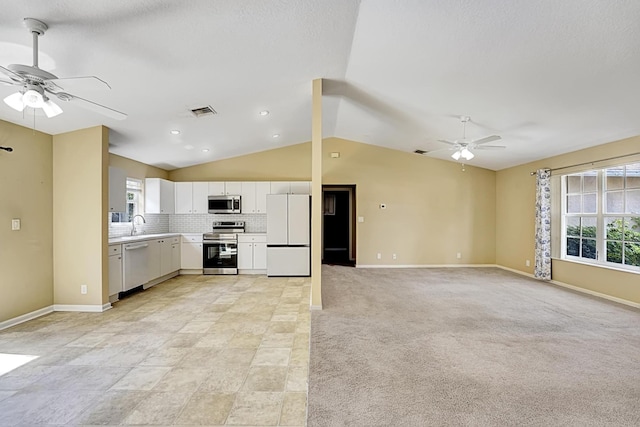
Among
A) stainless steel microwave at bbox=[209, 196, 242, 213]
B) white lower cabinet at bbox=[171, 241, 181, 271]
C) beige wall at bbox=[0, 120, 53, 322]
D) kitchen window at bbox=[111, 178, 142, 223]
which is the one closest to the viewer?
beige wall at bbox=[0, 120, 53, 322]

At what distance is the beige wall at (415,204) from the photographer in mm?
7477

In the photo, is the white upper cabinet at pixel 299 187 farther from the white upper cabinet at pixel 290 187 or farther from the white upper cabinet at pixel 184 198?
the white upper cabinet at pixel 184 198

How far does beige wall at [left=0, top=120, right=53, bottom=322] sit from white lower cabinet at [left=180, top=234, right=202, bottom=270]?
2.51 meters

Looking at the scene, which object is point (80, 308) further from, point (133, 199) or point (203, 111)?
point (203, 111)

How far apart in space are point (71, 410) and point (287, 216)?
444cm

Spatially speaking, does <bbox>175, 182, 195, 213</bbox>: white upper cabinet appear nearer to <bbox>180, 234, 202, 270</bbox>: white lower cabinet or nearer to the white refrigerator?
<bbox>180, 234, 202, 270</bbox>: white lower cabinet

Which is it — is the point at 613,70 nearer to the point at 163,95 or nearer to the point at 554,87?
the point at 554,87

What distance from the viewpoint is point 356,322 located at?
3686 millimetres

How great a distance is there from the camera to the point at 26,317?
3695 millimetres

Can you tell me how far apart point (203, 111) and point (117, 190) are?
6.06ft

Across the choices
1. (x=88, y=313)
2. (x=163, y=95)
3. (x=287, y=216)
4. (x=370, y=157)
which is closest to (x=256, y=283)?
(x=287, y=216)

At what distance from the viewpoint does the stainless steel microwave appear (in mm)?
6648

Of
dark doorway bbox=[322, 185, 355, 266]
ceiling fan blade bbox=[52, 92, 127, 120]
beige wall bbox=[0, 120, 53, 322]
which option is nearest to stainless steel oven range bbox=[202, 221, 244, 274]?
beige wall bbox=[0, 120, 53, 322]

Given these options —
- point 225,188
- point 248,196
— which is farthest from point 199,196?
point 248,196
